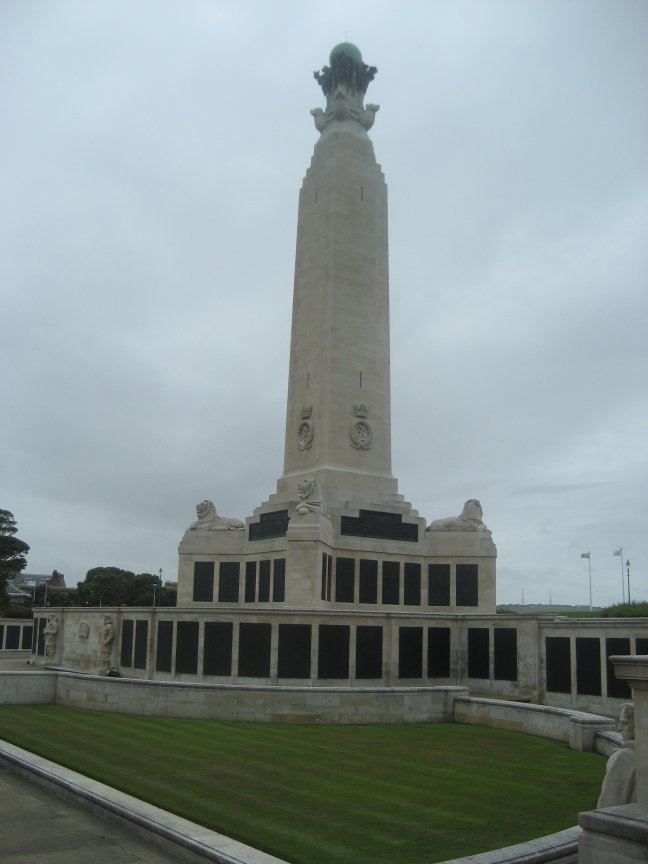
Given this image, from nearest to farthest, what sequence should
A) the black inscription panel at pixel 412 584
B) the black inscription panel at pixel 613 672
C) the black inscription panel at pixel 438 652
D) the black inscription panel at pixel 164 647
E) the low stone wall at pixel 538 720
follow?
the low stone wall at pixel 538 720, the black inscription panel at pixel 613 672, the black inscription panel at pixel 164 647, the black inscription panel at pixel 438 652, the black inscription panel at pixel 412 584

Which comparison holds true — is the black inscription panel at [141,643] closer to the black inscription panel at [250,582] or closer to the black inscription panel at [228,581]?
the black inscription panel at [250,582]

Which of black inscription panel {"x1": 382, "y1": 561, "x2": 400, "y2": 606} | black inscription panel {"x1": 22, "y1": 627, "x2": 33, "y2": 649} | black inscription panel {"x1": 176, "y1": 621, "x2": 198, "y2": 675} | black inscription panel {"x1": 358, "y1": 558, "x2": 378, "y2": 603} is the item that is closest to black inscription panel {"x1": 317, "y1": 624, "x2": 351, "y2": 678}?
black inscription panel {"x1": 176, "y1": 621, "x2": 198, "y2": 675}

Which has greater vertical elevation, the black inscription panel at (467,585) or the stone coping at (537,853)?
the black inscription panel at (467,585)

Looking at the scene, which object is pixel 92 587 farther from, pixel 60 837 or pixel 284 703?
pixel 60 837

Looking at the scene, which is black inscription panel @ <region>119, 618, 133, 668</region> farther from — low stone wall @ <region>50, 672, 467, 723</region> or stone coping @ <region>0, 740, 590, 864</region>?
stone coping @ <region>0, 740, 590, 864</region>

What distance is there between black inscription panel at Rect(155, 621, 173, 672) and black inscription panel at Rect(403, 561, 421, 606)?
482 inches

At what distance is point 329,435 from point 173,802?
2893 cm

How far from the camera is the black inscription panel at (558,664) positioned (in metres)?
28.8

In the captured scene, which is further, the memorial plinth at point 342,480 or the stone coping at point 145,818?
the memorial plinth at point 342,480

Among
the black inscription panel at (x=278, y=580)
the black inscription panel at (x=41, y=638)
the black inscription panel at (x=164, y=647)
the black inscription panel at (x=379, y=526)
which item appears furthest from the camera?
the black inscription panel at (x=41, y=638)

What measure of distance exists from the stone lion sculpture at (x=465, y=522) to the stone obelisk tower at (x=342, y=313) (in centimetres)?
260

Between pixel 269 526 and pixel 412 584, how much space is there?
23.8 feet

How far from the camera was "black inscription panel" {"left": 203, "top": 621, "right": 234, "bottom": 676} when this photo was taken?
3020 centimetres

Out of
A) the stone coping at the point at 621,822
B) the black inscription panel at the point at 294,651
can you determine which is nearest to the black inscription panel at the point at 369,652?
the black inscription panel at the point at 294,651
